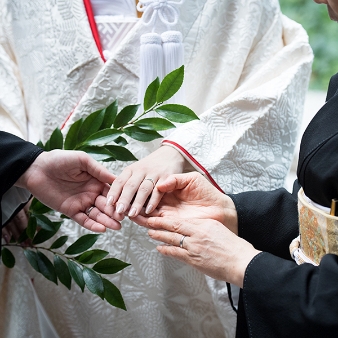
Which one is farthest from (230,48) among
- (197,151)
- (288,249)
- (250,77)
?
(288,249)

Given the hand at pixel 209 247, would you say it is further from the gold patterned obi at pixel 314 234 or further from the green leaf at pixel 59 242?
the green leaf at pixel 59 242

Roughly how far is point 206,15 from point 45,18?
416mm

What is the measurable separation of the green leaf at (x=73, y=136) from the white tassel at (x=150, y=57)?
0.72 feet

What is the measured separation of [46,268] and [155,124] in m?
0.44

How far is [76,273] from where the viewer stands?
1.23m

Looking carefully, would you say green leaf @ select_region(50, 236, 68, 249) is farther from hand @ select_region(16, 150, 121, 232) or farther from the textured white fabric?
the textured white fabric

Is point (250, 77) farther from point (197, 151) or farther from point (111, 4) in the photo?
point (111, 4)

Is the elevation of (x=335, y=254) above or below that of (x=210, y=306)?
above

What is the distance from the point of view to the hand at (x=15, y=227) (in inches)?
55.7

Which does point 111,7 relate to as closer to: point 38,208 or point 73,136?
point 73,136

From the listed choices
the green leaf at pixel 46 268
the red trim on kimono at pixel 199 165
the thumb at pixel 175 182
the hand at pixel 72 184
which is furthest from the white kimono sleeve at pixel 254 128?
the green leaf at pixel 46 268

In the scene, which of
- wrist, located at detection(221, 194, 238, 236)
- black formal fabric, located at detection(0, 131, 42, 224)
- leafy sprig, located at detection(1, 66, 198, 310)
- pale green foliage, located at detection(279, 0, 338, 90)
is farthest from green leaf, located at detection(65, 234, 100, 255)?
pale green foliage, located at detection(279, 0, 338, 90)

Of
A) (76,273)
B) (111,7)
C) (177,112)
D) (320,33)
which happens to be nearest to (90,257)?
(76,273)

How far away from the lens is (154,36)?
1.35 metres
